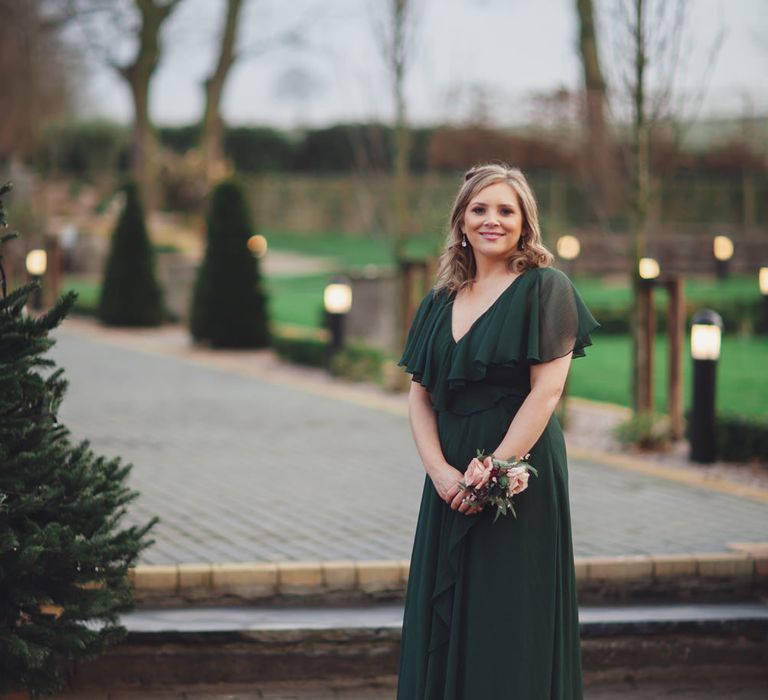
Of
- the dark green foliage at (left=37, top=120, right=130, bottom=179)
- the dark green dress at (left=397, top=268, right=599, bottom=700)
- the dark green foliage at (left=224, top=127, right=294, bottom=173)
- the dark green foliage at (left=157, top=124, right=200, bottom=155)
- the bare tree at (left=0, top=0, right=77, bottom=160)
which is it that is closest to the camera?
the dark green dress at (left=397, top=268, right=599, bottom=700)

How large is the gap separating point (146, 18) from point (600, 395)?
66.1ft

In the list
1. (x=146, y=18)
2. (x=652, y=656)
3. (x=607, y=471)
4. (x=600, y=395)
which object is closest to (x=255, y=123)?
(x=146, y=18)

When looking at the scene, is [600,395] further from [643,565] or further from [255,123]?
[255,123]

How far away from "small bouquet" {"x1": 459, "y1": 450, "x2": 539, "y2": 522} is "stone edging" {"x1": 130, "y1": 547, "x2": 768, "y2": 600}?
2150 mm

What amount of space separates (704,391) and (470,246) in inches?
189

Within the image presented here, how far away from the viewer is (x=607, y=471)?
797cm

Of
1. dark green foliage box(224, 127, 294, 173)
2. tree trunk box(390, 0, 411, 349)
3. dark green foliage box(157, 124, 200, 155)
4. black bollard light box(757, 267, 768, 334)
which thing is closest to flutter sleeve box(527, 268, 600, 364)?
tree trunk box(390, 0, 411, 349)

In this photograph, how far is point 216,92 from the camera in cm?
3172

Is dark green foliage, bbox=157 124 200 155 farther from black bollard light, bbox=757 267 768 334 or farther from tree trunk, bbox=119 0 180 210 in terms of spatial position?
black bollard light, bbox=757 267 768 334

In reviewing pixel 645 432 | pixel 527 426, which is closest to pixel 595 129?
pixel 645 432

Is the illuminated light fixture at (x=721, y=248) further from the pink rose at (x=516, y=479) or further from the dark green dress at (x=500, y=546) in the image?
the pink rose at (x=516, y=479)

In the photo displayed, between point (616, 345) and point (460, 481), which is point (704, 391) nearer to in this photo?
point (460, 481)

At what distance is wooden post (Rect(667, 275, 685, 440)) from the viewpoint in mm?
8953

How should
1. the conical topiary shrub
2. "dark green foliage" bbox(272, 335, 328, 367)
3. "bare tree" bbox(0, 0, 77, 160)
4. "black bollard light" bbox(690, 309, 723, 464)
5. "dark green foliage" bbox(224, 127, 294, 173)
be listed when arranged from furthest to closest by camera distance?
"dark green foliage" bbox(224, 127, 294, 173) → "bare tree" bbox(0, 0, 77, 160) → the conical topiary shrub → "dark green foliage" bbox(272, 335, 328, 367) → "black bollard light" bbox(690, 309, 723, 464)
